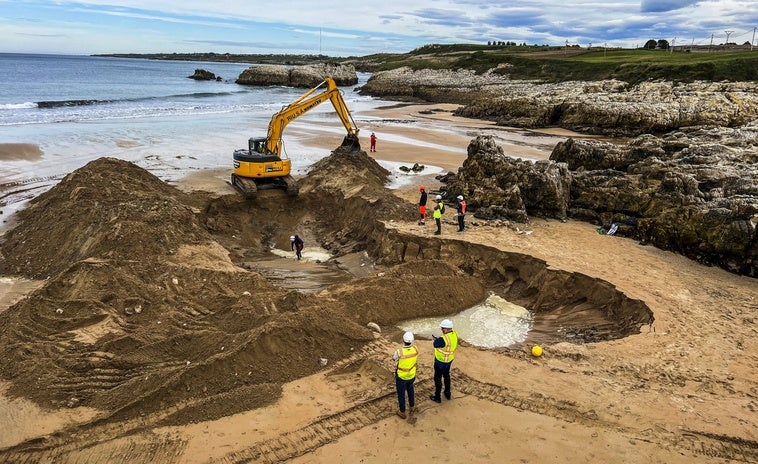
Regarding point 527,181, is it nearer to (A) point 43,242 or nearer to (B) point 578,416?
(B) point 578,416

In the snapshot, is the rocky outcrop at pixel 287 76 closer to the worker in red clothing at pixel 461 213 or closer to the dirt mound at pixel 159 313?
the dirt mound at pixel 159 313

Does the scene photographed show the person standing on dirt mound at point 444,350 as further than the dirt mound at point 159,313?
No

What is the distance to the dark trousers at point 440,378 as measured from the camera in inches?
308

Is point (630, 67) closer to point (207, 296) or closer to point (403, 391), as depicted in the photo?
point (207, 296)

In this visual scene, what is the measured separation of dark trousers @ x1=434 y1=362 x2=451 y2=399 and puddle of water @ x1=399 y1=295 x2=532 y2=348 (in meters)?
2.71

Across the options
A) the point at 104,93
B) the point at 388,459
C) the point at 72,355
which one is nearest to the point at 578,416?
the point at 388,459

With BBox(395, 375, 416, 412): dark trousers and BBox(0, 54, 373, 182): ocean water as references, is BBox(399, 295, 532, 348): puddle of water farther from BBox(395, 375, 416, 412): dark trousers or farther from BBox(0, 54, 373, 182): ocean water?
BBox(0, 54, 373, 182): ocean water

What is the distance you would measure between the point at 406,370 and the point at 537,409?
2269mm

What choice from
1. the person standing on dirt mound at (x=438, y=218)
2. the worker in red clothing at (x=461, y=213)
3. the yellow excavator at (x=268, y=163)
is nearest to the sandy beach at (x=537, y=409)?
the worker in red clothing at (x=461, y=213)

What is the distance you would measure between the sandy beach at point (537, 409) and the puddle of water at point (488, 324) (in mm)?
867

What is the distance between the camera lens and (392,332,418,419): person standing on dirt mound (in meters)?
7.32

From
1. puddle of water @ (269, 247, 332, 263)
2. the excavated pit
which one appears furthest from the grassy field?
puddle of water @ (269, 247, 332, 263)

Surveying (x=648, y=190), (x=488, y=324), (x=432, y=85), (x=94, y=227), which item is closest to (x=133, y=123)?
(x=94, y=227)

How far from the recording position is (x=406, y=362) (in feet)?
24.1
